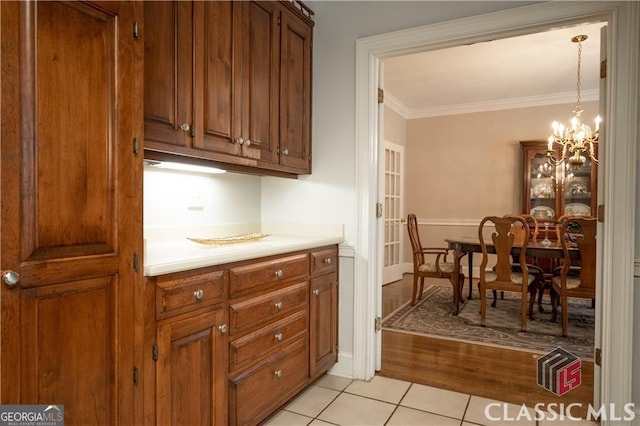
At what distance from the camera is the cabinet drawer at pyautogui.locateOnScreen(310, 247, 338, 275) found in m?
2.38

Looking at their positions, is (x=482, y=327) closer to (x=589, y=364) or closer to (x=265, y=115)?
(x=589, y=364)

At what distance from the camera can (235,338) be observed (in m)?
1.74

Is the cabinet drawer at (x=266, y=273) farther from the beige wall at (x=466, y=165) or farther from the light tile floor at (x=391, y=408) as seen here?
the beige wall at (x=466, y=165)

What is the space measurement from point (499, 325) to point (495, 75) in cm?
310

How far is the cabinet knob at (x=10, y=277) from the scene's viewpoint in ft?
3.19

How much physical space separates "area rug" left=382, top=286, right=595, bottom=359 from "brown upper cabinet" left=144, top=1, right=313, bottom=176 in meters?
2.04

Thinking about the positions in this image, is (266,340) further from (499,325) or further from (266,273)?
(499,325)

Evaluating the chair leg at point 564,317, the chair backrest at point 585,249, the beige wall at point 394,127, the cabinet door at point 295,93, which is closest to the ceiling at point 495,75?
the beige wall at point 394,127

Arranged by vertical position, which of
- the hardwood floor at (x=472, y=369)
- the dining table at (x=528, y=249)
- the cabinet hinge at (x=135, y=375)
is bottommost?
the hardwood floor at (x=472, y=369)

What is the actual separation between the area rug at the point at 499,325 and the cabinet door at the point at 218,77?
2.49 m

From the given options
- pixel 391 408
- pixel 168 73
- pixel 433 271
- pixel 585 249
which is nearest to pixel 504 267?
pixel 585 249

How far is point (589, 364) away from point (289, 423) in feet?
7.61

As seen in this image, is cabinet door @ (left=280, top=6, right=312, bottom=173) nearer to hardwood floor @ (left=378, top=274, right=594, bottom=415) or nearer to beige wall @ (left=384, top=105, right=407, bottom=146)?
hardwood floor @ (left=378, top=274, right=594, bottom=415)

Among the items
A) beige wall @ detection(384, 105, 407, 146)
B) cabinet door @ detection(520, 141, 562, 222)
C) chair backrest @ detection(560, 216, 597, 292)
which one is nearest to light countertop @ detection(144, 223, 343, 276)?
chair backrest @ detection(560, 216, 597, 292)
